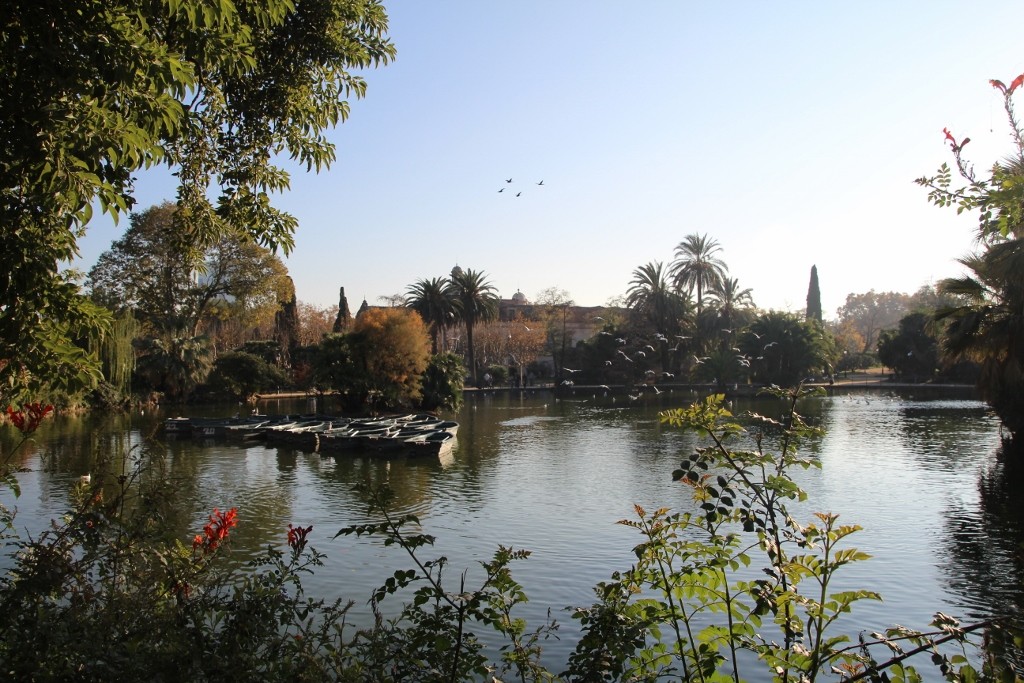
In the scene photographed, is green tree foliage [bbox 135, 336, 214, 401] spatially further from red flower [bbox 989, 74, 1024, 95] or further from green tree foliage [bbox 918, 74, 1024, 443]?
red flower [bbox 989, 74, 1024, 95]

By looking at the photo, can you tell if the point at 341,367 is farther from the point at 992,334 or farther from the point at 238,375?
the point at 992,334

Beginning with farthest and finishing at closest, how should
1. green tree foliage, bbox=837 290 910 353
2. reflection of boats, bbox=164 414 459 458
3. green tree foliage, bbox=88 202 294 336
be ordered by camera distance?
green tree foliage, bbox=837 290 910 353 → green tree foliage, bbox=88 202 294 336 → reflection of boats, bbox=164 414 459 458

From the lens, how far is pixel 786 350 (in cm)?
5706

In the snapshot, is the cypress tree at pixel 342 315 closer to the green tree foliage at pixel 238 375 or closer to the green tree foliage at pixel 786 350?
the green tree foliage at pixel 238 375

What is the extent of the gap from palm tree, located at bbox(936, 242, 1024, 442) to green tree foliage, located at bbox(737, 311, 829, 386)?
118 ft

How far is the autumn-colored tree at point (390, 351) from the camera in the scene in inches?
1528

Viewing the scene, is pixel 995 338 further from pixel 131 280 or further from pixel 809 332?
pixel 131 280

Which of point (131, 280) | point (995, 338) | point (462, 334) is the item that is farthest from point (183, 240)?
point (462, 334)

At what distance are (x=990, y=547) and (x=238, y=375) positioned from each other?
1664 inches

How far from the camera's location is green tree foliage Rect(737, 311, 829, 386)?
5703cm

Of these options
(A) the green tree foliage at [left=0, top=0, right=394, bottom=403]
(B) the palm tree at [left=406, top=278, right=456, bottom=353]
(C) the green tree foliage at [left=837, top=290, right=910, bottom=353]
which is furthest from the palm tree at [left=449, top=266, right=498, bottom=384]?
(C) the green tree foliage at [left=837, top=290, right=910, bottom=353]

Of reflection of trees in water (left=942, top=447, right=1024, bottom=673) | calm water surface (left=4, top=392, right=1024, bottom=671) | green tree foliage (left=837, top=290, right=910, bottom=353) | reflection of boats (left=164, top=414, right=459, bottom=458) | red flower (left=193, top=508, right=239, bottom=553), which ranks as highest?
green tree foliage (left=837, top=290, right=910, bottom=353)

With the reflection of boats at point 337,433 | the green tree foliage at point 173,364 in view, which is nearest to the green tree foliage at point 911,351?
the reflection of boats at point 337,433

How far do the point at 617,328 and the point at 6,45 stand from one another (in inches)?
2548
